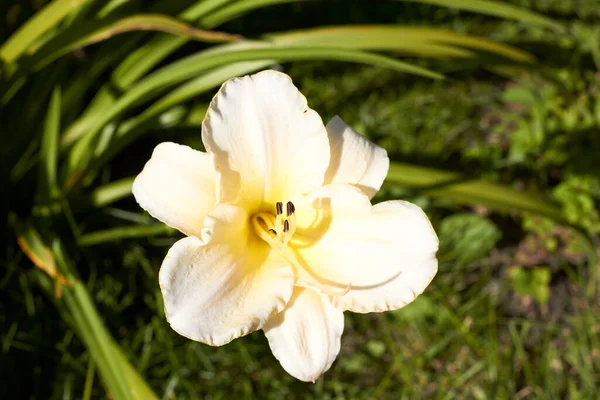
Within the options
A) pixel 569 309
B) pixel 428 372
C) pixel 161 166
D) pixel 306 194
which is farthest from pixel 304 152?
pixel 569 309

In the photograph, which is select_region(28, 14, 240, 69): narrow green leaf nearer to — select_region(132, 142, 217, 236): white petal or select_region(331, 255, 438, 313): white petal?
select_region(132, 142, 217, 236): white petal

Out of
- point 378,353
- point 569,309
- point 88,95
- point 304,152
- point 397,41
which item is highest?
point 304,152

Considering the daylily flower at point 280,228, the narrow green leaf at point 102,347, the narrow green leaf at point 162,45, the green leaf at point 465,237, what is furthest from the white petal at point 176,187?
the green leaf at point 465,237

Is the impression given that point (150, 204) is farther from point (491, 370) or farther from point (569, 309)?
point (569, 309)

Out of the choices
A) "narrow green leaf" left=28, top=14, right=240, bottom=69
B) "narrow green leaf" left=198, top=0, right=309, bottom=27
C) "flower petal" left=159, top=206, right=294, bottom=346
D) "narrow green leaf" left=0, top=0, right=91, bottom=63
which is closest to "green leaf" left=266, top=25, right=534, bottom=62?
"narrow green leaf" left=198, top=0, right=309, bottom=27

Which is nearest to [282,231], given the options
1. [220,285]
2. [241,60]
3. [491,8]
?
[220,285]
